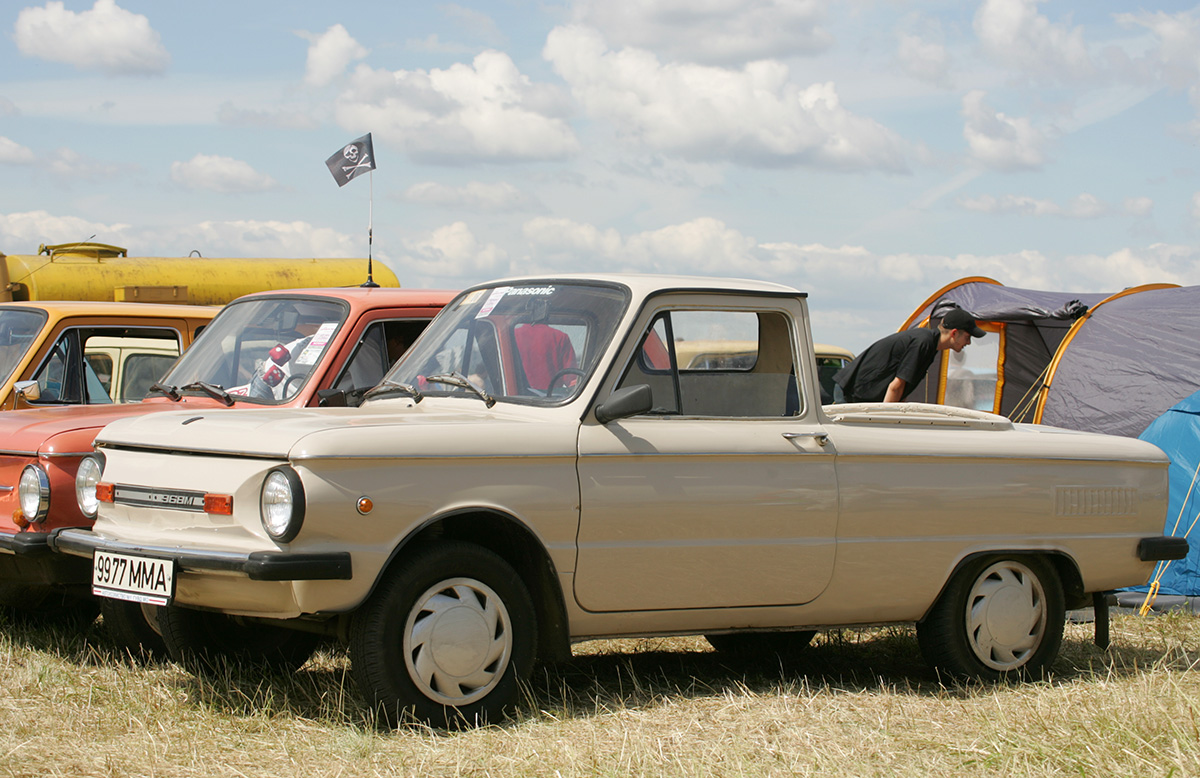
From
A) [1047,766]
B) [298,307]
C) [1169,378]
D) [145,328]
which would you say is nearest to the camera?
[1047,766]

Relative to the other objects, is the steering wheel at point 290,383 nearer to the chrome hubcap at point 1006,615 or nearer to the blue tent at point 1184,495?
the chrome hubcap at point 1006,615

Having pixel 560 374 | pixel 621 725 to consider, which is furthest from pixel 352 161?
pixel 621 725

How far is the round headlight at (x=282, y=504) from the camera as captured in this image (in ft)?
14.2

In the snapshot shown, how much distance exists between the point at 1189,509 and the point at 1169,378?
1.52 meters

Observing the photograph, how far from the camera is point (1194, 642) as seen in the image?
7.35 metres

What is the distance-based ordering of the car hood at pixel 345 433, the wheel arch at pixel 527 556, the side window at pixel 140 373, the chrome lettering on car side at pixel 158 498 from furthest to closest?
the side window at pixel 140 373 → the wheel arch at pixel 527 556 → the chrome lettering on car side at pixel 158 498 → the car hood at pixel 345 433

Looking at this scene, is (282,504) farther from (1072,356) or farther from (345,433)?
(1072,356)

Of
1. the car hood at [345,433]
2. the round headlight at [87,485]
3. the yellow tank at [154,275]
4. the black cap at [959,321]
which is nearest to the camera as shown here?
the car hood at [345,433]

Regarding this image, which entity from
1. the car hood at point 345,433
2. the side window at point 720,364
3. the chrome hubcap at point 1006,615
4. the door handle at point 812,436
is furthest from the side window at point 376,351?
the chrome hubcap at point 1006,615

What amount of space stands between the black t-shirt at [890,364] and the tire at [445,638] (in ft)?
17.7

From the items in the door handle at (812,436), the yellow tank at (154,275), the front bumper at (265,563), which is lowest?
the front bumper at (265,563)

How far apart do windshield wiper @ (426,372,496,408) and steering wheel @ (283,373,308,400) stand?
128cm

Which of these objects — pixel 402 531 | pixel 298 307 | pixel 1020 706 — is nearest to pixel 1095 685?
pixel 1020 706

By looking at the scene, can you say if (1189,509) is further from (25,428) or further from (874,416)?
(25,428)
